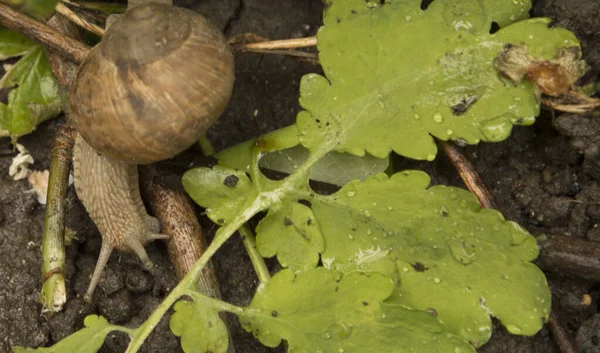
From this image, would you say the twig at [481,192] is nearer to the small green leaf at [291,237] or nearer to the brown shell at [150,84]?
the small green leaf at [291,237]

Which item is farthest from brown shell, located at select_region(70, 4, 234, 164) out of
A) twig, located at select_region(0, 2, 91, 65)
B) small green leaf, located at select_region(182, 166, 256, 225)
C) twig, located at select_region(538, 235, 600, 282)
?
twig, located at select_region(538, 235, 600, 282)

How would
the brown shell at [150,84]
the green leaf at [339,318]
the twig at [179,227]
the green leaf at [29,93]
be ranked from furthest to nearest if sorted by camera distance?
the green leaf at [29,93] < the twig at [179,227] < the brown shell at [150,84] < the green leaf at [339,318]

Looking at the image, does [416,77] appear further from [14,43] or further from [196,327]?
[14,43]

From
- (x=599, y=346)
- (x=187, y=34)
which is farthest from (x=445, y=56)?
(x=599, y=346)

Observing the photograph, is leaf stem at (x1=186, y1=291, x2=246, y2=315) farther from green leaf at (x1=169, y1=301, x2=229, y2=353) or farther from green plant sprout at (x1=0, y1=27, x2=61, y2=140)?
green plant sprout at (x1=0, y1=27, x2=61, y2=140)

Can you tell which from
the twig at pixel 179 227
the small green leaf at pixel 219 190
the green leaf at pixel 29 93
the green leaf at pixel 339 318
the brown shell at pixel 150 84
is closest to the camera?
the green leaf at pixel 339 318

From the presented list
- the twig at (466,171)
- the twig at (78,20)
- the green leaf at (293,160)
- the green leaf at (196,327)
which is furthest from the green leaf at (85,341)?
the twig at (466,171)

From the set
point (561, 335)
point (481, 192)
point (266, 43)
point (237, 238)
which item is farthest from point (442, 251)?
point (266, 43)

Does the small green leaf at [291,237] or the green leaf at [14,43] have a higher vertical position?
the green leaf at [14,43]
